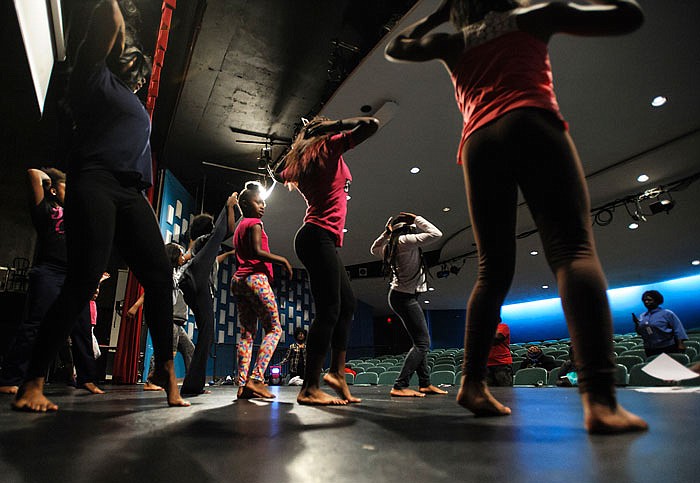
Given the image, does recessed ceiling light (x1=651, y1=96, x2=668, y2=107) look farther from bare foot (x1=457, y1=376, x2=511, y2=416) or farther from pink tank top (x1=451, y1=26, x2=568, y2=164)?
bare foot (x1=457, y1=376, x2=511, y2=416)

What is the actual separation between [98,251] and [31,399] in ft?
1.95

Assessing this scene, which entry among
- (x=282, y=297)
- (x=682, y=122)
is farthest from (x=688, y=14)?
(x=282, y=297)

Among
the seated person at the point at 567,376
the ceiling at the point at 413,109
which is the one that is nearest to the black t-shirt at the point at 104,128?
the ceiling at the point at 413,109

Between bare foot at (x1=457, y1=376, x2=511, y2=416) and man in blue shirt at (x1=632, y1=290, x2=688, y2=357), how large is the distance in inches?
198

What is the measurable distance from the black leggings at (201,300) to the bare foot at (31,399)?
103 centimetres

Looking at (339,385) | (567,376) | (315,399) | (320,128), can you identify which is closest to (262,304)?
(339,385)

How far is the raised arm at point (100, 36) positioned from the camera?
170cm

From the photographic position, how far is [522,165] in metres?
1.17

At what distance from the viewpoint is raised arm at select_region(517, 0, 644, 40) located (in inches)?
43.0

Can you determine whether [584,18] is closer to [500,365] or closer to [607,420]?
[607,420]

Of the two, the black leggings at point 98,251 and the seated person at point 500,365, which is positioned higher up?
the black leggings at point 98,251

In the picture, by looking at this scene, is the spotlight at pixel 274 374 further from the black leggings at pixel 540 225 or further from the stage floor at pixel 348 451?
the black leggings at pixel 540 225

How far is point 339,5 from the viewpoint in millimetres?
5480

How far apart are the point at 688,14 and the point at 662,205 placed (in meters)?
5.01
